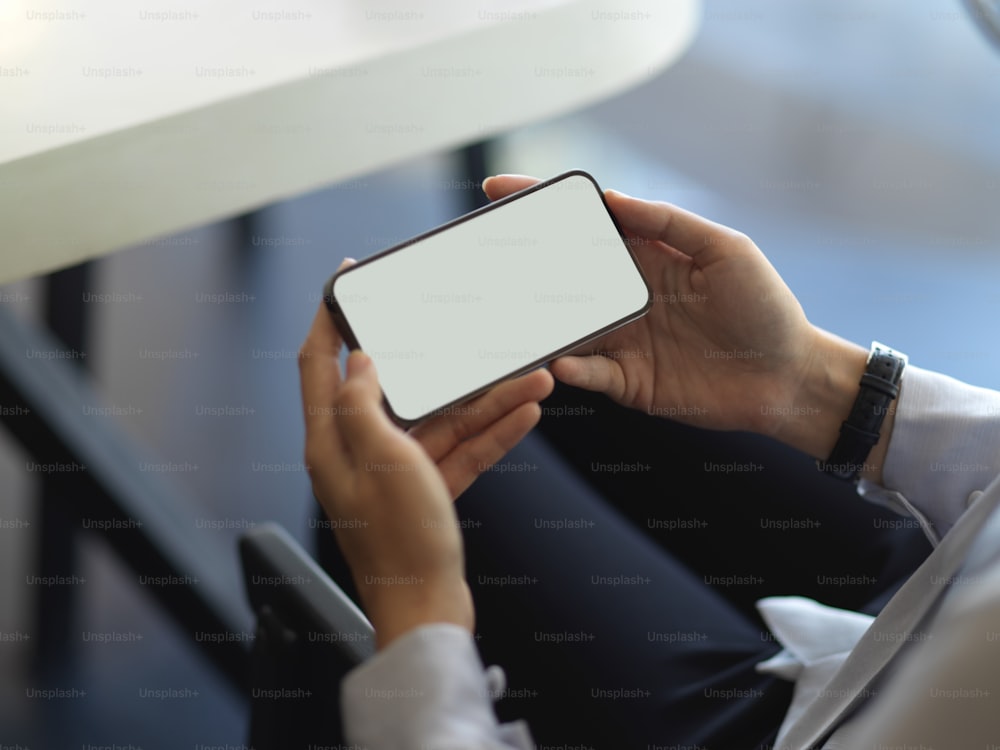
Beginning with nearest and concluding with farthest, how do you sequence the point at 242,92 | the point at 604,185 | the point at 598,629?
1. the point at 242,92
2. the point at 598,629
3. the point at 604,185

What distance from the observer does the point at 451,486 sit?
20.1 inches

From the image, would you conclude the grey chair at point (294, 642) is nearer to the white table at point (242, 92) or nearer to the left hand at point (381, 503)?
the left hand at point (381, 503)

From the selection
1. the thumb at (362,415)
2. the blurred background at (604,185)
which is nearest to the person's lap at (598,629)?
the thumb at (362,415)

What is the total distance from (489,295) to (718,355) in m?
0.16

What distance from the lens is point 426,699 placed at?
38 centimetres

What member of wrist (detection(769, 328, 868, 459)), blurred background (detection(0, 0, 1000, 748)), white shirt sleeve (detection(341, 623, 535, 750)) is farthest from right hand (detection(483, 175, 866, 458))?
blurred background (detection(0, 0, 1000, 748))

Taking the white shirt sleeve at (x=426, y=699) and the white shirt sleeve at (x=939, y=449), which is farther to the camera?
the white shirt sleeve at (x=939, y=449)

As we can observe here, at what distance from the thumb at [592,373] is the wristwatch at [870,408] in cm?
14

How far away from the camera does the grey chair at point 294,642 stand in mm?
484

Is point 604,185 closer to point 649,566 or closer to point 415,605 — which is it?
point 649,566

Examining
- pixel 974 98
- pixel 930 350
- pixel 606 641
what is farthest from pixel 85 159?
pixel 974 98

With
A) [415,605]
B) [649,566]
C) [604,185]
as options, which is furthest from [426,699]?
[604,185]

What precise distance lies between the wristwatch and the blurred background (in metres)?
0.58

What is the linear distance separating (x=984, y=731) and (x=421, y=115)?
1.28 feet
